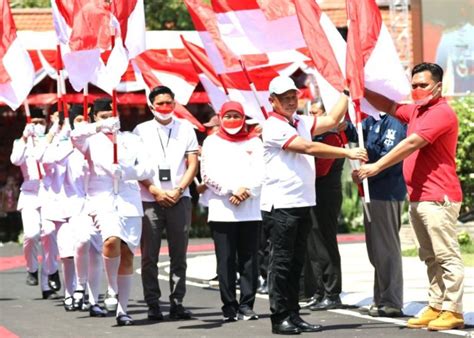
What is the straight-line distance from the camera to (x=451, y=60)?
2675 cm

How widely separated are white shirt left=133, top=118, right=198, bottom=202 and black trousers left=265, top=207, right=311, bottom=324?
6.04ft

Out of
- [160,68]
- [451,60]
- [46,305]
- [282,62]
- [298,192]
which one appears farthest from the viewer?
[451,60]

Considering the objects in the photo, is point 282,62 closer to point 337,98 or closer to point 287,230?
point 337,98

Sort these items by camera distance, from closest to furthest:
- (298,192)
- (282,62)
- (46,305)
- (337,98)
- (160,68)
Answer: (298,192)
(337,98)
(46,305)
(282,62)
(160,68)

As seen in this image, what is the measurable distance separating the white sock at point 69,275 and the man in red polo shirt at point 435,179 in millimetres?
4592

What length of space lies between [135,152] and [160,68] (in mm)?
6319

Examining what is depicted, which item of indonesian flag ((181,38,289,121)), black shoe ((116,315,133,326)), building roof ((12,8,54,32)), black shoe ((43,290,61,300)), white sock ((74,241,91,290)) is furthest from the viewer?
building roof ((12,8,54,32))

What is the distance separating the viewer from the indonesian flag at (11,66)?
15.5 metres

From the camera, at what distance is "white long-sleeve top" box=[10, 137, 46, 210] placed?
55.6 ft

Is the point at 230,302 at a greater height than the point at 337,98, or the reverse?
the point at 337,98

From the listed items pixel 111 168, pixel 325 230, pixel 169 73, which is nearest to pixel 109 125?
pixel 111 168

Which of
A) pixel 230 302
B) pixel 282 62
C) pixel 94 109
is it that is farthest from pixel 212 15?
pixel 230 302

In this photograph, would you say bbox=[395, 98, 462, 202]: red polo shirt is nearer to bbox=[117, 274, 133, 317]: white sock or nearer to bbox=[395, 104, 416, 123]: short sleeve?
bbox=[395, 104, 416, 123]: short sleeve

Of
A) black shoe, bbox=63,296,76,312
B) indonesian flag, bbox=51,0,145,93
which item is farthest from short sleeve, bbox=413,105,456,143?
black shoe, bbox=63,296,76,312
